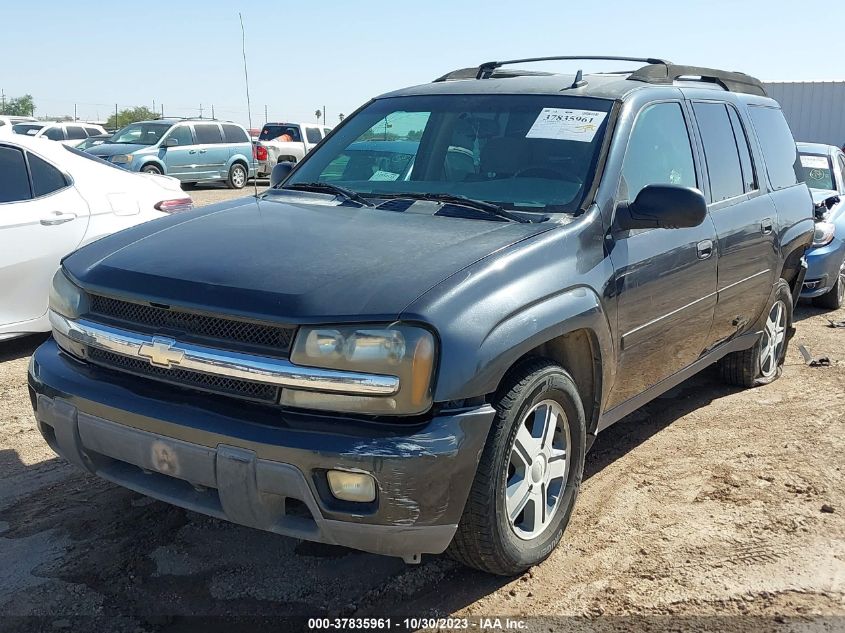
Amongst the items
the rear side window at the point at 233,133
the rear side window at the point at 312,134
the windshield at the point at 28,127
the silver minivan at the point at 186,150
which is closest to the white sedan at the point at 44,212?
the silver minivan at the point at 186,150

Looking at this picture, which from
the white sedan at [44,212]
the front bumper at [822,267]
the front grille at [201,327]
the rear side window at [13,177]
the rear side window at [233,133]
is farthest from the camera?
the rear side window at [233,133]

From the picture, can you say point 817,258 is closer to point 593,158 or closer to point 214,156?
point 593,158

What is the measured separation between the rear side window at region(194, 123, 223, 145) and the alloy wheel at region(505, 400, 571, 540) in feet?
64.1

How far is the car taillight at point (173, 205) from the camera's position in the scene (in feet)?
22.0

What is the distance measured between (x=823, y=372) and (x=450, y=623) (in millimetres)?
4401

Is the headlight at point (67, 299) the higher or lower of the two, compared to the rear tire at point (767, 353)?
higher

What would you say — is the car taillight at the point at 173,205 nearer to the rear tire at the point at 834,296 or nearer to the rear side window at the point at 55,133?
the rear tire at the point at 834,296

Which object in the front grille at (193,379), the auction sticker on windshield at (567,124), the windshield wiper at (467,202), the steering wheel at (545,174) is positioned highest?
the auction sticker on windshield at (567,124)

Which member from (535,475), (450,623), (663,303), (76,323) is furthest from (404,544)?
(663,303)

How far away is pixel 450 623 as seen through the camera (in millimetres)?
2979

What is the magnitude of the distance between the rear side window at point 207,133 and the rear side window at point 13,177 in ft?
52.1

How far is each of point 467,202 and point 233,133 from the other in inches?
784

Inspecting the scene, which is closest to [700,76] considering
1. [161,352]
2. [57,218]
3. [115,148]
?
[161,352]

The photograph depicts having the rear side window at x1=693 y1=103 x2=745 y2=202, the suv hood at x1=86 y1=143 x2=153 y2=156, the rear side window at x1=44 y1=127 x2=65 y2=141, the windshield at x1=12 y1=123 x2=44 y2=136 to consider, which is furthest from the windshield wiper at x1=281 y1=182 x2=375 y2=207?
the rear side window at x1=44 y1=127 x2=65 y2=141
